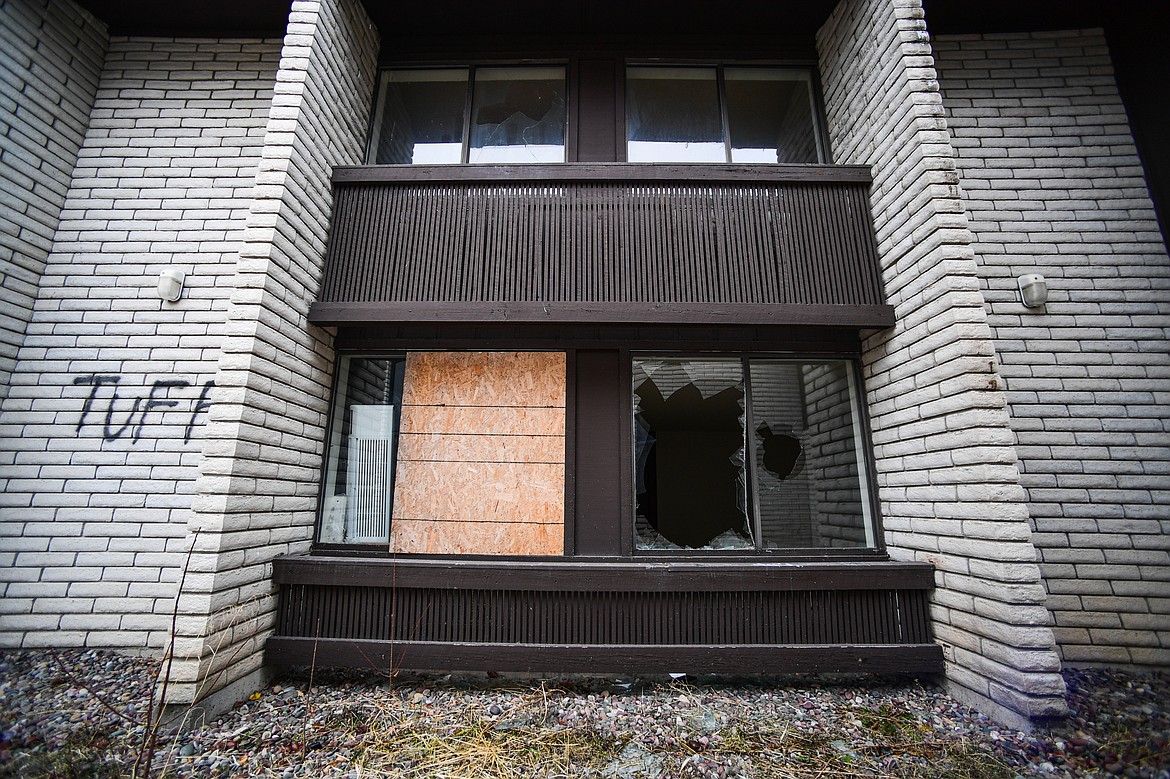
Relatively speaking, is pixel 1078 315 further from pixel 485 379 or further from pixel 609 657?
pixel 485 379

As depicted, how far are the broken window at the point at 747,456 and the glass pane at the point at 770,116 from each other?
221 centimetres

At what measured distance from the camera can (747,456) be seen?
3938 millimetres

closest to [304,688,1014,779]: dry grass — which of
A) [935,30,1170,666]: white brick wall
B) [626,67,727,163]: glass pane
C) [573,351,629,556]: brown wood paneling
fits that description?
[573,351,629,556]: brown wood paneling

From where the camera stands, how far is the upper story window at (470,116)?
15.4ft

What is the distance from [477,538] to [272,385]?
192cm

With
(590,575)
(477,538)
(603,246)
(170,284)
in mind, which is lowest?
(590,575)

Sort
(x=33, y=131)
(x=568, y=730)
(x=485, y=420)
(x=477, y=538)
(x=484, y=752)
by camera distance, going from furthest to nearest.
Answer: (x=33, y=131) → (x=485, y=420) → (x=477, y=538) → (x=568, y=730) → (x=484, y=752)

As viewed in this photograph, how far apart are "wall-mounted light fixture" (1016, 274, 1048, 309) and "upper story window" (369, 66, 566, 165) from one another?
4.23m

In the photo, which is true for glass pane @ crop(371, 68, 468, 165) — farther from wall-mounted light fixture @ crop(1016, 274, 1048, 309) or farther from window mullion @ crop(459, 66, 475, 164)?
wall-mounted light fixture @ crop(1016, 274, 1048, 309)

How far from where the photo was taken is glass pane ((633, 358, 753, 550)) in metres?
3.85

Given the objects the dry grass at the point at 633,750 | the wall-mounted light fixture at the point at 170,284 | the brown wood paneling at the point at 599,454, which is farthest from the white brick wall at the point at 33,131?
the brown wood paneling at the point at 599,454

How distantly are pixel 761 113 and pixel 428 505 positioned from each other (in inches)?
200

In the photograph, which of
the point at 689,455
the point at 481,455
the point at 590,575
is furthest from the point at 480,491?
the point at 689,455

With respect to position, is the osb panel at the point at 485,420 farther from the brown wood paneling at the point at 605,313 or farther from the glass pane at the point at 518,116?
the glass pane at the point at 518,116
